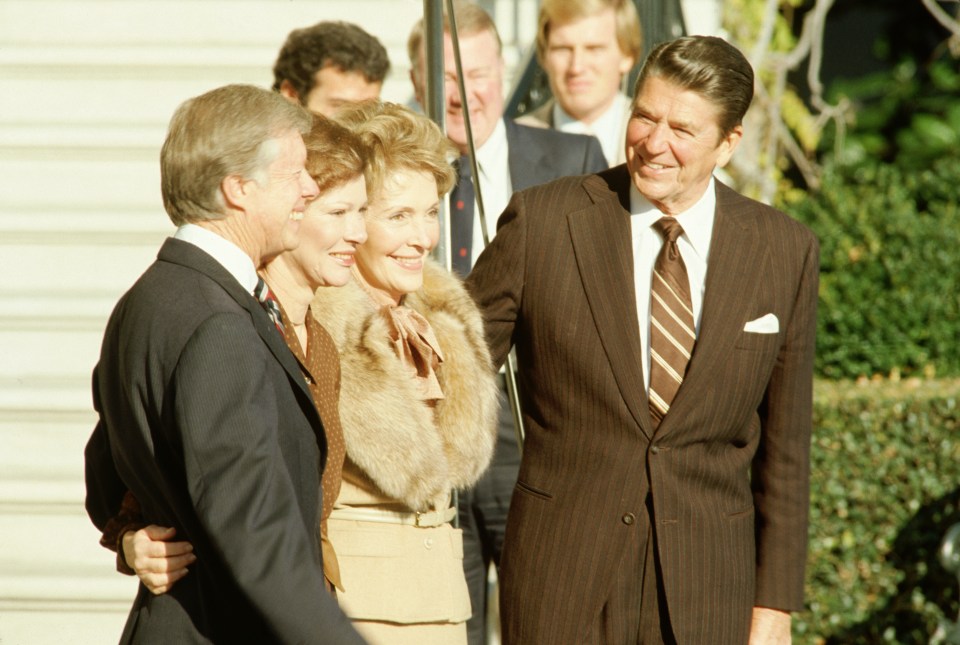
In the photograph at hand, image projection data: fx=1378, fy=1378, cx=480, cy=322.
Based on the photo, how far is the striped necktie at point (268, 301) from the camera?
7.95 ft

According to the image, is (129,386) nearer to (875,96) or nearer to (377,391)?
(377,391)

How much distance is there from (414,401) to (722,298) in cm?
77

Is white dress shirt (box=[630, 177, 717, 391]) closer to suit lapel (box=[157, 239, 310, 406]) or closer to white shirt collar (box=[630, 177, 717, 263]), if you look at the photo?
white shirt collar (box=[630, 177, 717, 263])

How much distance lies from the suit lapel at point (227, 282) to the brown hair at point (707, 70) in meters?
1.33

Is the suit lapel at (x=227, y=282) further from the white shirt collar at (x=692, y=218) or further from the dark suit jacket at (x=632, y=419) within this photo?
the white shirt collar at (x=692, y=218)

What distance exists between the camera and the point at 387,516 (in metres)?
3.04

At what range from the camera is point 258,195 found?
2314 millimetres

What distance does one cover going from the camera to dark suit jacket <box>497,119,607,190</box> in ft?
14.6

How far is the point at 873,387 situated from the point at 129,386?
174 inches

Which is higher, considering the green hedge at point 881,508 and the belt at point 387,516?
the belt at point 387,516

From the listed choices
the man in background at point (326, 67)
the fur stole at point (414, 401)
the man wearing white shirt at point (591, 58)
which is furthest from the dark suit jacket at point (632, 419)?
the man wearing white shirt at point (591, 58)

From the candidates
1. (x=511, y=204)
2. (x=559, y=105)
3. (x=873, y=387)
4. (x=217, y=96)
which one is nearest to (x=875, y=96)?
(x=873, y=387)

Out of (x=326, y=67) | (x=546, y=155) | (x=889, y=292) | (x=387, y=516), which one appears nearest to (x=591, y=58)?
(x=546, y=155)

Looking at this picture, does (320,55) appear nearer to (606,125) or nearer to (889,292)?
(606,125)
